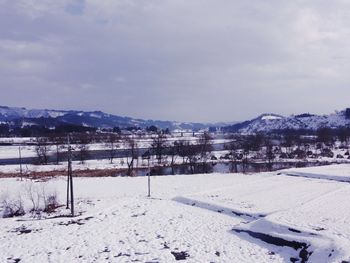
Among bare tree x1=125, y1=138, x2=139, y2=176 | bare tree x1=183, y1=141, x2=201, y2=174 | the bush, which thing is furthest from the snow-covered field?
bare tree x1=183, y1=141, x2=201, y2=174

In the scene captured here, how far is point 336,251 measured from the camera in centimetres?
1471

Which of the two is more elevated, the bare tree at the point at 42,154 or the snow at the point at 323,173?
the bare tree at the point at 42,154

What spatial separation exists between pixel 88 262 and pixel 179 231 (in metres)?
5.81

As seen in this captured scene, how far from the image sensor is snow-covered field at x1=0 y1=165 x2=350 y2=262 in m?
16.2

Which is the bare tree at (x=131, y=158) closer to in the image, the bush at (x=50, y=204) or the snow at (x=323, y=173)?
the snow at (x=323, y=173)

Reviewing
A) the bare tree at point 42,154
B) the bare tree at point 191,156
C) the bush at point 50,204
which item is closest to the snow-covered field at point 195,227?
the bush at point 50,204

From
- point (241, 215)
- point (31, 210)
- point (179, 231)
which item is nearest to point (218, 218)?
point (241, 215)

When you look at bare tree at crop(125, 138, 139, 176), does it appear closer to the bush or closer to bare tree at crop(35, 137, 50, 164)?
bare tree at crop(35, 137, 50, 164)

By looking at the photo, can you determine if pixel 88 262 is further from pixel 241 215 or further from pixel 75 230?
pixel 241 215

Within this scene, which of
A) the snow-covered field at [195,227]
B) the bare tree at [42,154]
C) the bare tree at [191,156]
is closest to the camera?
the snow-covered field at [195,227]

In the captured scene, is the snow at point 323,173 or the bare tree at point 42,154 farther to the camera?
A: the bare tree at point 42,154

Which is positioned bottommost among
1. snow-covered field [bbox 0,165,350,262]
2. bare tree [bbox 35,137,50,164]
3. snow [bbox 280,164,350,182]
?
snow-covered field [bbox 0,165,350,262]

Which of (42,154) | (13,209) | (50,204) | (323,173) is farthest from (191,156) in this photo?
(13,209)

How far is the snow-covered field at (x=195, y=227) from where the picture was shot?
16250 mm
